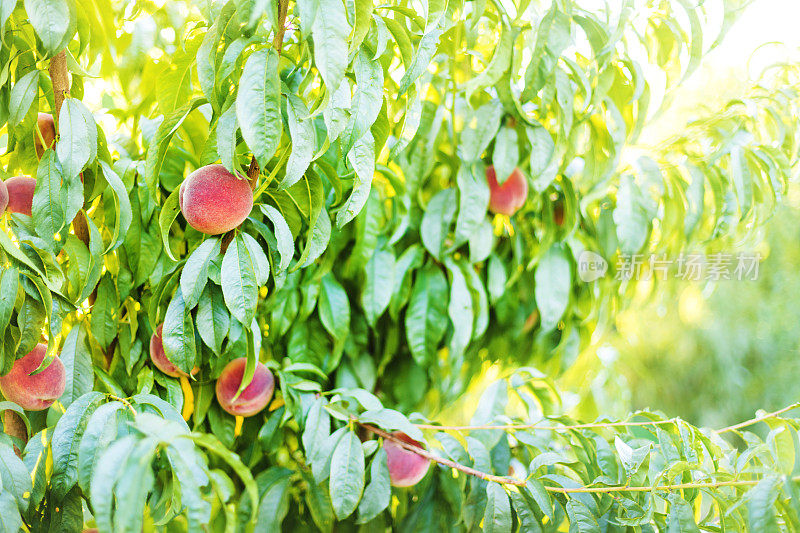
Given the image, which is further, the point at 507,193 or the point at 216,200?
the point at 507,193

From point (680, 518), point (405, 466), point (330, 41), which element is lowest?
point (405, 466)

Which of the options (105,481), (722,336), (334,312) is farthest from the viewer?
(722,336)

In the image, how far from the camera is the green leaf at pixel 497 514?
1.39 ft

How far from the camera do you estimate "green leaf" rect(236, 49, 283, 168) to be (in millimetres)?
313

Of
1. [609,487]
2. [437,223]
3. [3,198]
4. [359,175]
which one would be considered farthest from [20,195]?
[609,487]

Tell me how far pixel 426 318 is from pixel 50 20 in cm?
40

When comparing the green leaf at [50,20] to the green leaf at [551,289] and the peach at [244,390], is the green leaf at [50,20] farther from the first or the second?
the green leaf at [551,289]

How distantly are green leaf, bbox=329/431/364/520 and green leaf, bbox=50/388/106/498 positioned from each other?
165 millimetres

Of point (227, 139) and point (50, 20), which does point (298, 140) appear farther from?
point (50, 20)

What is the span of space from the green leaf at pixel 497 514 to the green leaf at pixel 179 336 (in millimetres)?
232

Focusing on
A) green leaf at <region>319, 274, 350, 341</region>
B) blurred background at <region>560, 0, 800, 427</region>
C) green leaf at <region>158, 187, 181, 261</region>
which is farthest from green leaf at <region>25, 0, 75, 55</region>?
blurred background at <region>560, 0, 800, 427</region>

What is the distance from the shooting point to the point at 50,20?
0.32 metres

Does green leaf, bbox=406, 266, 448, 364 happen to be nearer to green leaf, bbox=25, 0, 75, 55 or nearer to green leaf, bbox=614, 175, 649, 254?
green leaf, bbox=614, 175, 649, 254

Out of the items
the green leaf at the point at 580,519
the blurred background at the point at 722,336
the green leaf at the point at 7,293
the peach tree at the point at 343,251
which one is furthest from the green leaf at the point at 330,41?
the blurred background at the point at 722,336
